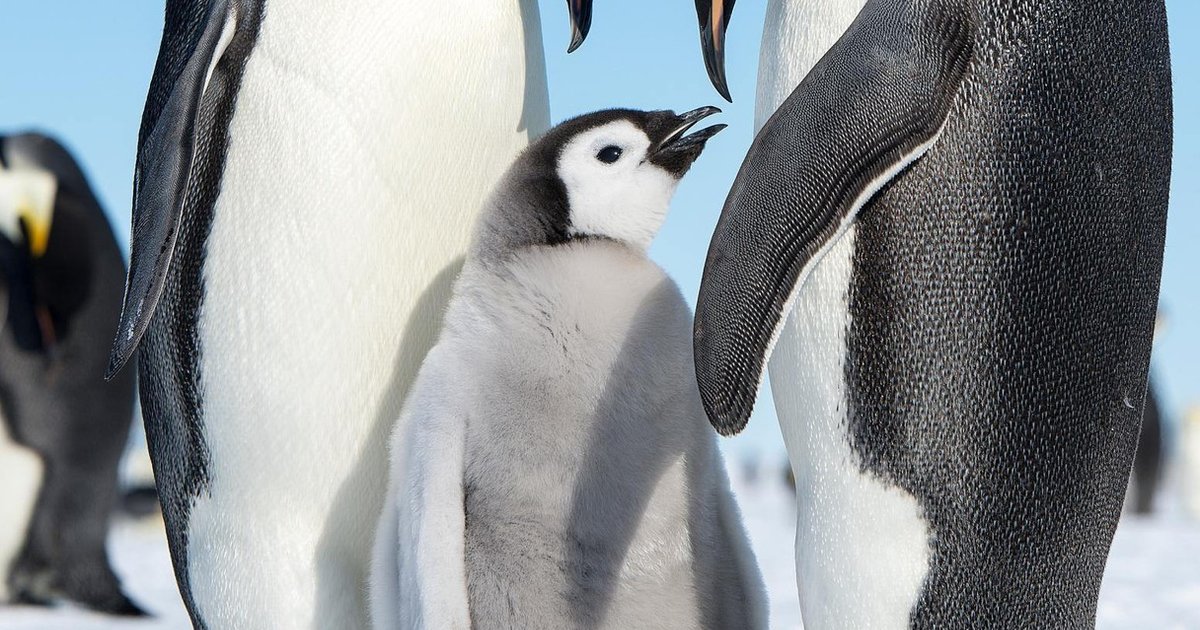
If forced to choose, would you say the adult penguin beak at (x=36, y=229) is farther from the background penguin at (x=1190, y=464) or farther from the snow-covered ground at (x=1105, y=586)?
the background penguin at (x=1190, y=464)

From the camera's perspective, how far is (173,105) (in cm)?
206

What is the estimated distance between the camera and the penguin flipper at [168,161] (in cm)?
195

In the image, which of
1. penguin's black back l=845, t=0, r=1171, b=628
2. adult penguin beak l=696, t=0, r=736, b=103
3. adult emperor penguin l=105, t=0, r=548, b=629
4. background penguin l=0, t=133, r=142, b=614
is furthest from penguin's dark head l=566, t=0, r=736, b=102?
background penguin l=0, t=133, r=142, b=614

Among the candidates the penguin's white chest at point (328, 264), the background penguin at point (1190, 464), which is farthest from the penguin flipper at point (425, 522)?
the background penguin at point (1190, 464)

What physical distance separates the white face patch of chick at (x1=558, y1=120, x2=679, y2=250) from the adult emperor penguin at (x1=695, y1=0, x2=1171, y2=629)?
241 mm

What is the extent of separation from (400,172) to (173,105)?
36cm

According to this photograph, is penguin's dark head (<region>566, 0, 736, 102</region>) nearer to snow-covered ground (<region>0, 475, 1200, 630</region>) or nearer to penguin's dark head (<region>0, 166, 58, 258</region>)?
snow-covered ground (<region>0, 475, 1200, 630</region>)

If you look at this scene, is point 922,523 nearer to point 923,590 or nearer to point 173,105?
point 923,590

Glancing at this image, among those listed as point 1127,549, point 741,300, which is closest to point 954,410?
point 741,300

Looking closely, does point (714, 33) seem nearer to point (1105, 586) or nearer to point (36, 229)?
point (1105, 586)

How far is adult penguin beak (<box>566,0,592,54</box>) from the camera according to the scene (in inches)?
89.9

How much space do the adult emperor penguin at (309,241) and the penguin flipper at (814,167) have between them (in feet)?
1.90

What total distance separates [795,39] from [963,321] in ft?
1.54

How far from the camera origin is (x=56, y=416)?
5598mm
